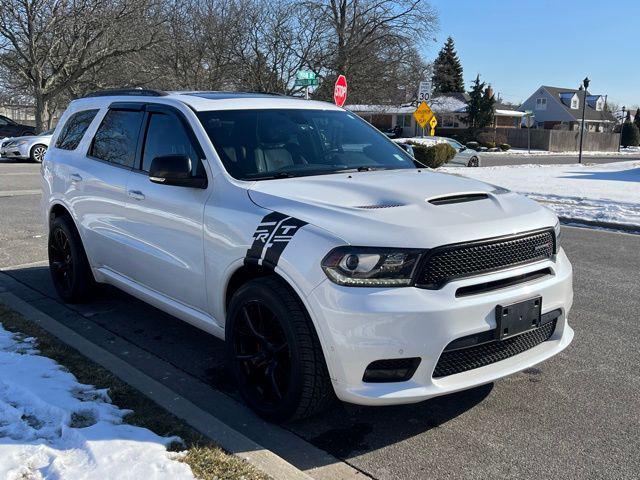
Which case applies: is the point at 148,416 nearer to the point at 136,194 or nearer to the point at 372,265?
the point at 372,265

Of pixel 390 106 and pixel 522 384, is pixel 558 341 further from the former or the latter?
pixel 390 106

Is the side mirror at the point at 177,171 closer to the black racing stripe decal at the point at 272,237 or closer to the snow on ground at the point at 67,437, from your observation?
the black racing stripe decal at the point at 272,237

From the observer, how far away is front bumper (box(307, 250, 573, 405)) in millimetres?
3062

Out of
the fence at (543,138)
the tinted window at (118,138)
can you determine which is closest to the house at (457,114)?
A: the fence at (543,138)

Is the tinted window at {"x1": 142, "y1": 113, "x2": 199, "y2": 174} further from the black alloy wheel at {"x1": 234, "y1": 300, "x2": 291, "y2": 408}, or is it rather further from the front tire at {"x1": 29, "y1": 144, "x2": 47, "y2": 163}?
the front tire at {"x1": 29, "y1": 144, "x2": 47, "y2": 163}

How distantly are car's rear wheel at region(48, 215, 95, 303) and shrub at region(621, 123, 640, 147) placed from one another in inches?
3217

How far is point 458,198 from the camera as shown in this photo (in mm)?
3699

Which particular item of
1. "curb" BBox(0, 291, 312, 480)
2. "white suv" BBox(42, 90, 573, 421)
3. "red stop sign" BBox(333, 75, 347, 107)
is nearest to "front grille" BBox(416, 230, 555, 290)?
"white suv" BBox(42, 90, 573, 421)

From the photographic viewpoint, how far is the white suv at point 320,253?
3125mm

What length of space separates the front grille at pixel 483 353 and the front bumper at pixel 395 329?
0.15 ft

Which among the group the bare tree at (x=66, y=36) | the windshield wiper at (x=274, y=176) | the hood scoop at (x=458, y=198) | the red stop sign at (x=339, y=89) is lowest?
the hood scoop at (x=458, y=198)

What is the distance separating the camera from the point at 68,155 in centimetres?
584

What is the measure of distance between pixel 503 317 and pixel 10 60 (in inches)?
1334

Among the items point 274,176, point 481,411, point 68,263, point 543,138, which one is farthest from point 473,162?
point 543,138
